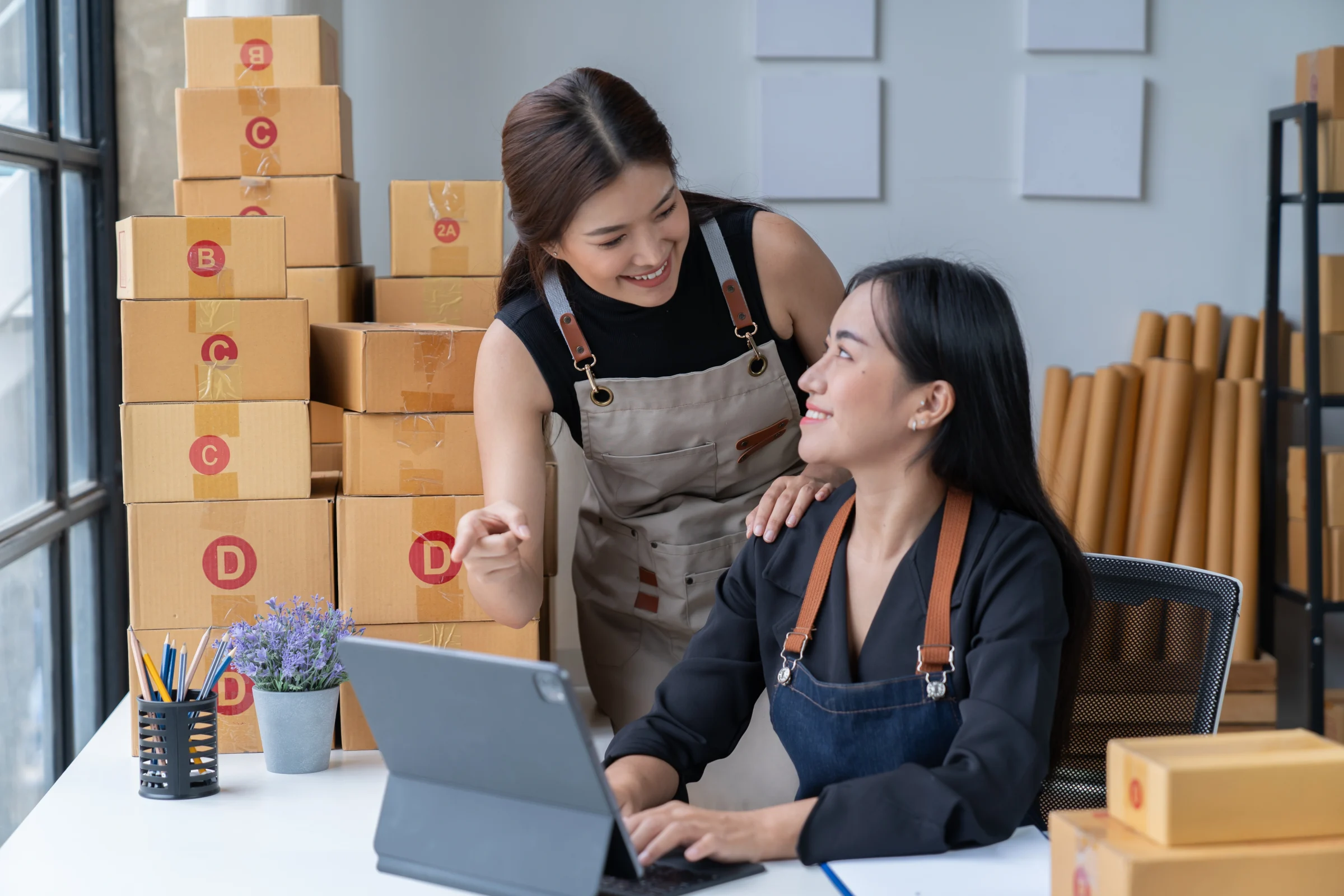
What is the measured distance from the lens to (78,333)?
2.59 meters

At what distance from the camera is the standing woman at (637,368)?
169 centimetres

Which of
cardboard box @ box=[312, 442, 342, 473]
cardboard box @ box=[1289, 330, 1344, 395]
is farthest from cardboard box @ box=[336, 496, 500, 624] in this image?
cardboard box @ box=[1289, 330, 1344, 395]

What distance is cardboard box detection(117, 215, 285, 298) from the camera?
1.74m

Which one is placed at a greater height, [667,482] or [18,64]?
[18,64]

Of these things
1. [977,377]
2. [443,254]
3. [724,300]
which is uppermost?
[443,254]

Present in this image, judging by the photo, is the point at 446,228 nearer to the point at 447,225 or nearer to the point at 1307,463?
the point at 447,225

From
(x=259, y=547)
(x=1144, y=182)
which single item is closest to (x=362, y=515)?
(x=259, y=547)

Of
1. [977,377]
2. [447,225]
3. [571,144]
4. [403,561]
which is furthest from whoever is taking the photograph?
[447,225]

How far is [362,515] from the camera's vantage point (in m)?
1.76

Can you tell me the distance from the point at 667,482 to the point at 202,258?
0.74 meters

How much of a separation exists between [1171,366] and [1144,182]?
1.66 feet

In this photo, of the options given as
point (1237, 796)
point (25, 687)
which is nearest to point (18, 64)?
point (25, 687)

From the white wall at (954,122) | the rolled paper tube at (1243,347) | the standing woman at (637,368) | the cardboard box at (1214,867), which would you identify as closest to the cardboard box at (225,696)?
the standing woman at (637,368)

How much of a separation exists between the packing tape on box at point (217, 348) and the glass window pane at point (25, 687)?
22.3 inches
